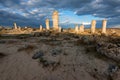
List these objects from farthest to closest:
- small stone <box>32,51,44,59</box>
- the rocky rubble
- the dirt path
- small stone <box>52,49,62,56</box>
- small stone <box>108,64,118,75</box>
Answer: small stone <box>52,49,62,56</box> → small stone <box>32,51,44,59</box> → the rocky rubble → small stone <box>108,64,118,75</box> → the dirt path

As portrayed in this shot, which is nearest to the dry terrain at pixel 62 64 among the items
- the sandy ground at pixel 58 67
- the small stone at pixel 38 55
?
the sandy ground at pixel 58 67

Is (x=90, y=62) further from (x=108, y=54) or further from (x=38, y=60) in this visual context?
(x=38, y=60)

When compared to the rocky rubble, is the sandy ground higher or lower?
lower

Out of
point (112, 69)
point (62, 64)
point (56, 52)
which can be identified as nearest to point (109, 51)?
point (112, 69)

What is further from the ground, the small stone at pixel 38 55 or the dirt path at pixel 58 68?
the small stone at pixel 38 55

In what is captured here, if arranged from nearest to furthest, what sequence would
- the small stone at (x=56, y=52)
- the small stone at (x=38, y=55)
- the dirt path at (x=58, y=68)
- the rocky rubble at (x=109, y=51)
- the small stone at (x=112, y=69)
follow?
1. the dirt path at (x=58, y=68)
2. the small stone at (x=112, y=69)
3. the rocky rubble at (x=109, y=51)
4. the small stone at (x=38, y=55)
5. the small stone at (x=56, y=52)

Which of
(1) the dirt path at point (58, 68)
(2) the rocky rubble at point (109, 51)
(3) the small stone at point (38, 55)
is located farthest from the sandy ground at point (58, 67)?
(2) the rocky rubble at point (109, 51)

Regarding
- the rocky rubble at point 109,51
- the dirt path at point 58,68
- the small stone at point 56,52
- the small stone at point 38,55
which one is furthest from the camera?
the small stone at point 56,52

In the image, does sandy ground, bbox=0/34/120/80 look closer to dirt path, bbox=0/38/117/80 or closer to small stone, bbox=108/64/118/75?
dirt path, bbox=0/38/117/80

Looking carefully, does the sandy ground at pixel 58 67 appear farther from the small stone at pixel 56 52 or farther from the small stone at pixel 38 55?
the small stone at pixel 38 55

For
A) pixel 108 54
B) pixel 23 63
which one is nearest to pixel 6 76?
pixel 23 63

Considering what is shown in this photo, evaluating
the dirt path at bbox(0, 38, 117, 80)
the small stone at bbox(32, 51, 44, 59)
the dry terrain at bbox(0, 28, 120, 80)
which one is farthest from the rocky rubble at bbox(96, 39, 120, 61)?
the small stone at bbox(32, 51, 44, 59)

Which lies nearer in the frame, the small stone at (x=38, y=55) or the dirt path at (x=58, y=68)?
the dirt path at (x=58, y=68)

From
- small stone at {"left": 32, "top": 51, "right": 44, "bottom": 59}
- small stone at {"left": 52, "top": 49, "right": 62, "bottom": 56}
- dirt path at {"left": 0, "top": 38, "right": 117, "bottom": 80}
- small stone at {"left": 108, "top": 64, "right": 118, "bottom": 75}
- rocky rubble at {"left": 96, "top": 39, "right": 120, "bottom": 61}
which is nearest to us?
dirt path at {"left": 0, "top": 38, "right": 117, "bottom": 80}
